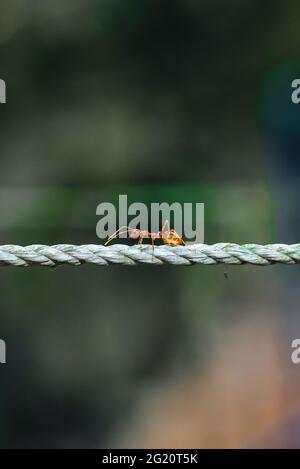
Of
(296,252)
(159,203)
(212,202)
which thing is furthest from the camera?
(212,202)

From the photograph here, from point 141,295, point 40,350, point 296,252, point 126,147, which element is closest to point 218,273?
point 141,295

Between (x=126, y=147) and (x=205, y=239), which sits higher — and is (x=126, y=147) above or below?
above

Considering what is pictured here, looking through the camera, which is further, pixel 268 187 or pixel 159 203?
pixel 268 187

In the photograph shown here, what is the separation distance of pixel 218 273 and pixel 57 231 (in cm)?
78

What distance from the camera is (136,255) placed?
633mm

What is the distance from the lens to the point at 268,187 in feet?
8.25

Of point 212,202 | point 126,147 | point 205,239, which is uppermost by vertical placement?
point 126,147

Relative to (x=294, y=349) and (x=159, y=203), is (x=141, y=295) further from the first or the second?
(x=294, y=349)

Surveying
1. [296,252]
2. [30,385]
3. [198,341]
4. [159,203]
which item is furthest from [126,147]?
[296,252]

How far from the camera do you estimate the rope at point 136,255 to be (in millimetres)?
632

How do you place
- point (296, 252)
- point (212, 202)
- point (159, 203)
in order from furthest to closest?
point (212, 202), point (159, 203), point (296, 252)

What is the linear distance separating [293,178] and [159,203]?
0.66m

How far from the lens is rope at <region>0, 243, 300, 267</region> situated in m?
0.63

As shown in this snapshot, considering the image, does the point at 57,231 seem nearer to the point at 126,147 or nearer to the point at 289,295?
the point at 126,147
